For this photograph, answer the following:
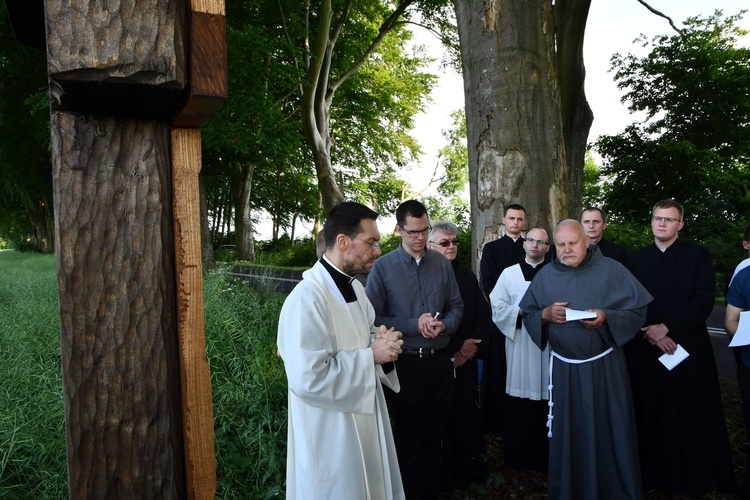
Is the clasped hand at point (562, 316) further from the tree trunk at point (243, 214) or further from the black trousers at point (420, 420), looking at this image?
the tree trunk at point (243, 214)

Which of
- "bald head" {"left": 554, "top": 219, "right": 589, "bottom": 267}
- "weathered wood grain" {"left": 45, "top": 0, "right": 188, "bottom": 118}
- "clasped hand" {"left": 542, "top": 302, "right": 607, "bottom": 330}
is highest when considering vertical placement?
"weathered wood grain" {"left": 45, "top": 0, "right": 188, "bottom": 118}

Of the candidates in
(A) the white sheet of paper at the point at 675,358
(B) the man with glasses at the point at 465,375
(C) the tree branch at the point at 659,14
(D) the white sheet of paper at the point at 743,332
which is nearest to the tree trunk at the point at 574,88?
(C) the tree branch at the point at 659,14

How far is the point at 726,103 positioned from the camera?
69.1ft

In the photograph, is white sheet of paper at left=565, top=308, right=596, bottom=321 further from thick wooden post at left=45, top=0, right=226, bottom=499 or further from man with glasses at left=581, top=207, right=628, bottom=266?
thick wooden post at left=45, top=0, right=226, bottom=499

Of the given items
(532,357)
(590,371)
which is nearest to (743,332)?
(590,371)

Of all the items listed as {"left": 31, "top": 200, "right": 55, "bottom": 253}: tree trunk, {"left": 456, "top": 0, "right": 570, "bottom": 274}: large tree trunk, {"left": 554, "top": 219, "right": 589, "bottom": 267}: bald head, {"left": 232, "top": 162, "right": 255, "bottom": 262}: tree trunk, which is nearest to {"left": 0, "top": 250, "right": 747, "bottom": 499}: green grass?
{"left": 554, "top": 219, "right": 589, "bottom": 267}: bald head

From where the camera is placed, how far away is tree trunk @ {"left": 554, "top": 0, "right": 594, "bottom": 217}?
849 cm

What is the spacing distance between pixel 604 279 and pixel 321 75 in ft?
45.7

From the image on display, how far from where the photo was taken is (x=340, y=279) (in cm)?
295

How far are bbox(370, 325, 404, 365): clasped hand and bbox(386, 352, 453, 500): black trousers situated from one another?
61.1 inches

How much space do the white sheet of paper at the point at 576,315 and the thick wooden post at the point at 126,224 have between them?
313 cm

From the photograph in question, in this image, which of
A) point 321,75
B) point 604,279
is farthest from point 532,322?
point 321,75

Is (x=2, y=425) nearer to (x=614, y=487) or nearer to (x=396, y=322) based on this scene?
(x=396, y=322)

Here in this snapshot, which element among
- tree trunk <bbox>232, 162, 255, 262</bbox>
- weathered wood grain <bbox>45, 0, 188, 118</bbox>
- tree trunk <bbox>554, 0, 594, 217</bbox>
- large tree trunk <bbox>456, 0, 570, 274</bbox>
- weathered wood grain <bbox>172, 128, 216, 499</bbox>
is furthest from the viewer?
tree trunk <bbox>232, 162, 255, 262</bbox>
